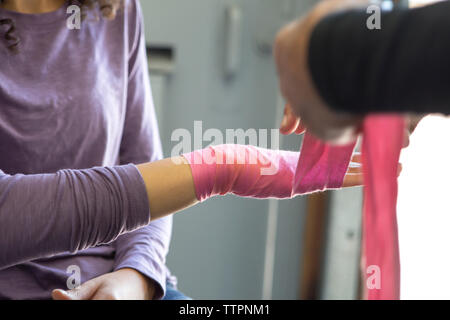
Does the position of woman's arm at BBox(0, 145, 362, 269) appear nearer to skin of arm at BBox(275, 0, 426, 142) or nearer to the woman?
the woman

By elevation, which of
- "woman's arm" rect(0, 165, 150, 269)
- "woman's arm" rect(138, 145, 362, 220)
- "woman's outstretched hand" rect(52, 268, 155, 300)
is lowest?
"woman's outstretched hand" rect(52, 268, 155, 300)

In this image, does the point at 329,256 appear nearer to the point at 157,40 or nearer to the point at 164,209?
the point at 157,40

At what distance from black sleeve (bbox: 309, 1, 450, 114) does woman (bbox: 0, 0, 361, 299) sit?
256 mm

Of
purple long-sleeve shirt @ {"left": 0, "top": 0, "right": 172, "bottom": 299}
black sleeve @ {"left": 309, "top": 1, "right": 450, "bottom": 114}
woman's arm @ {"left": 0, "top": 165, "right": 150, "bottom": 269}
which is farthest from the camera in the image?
purple long-sleeve shirt @ {"left": 0, "top": 0, "right": 172, "bottom": 299}

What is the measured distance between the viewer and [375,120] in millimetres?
399

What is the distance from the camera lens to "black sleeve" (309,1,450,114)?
34 cm

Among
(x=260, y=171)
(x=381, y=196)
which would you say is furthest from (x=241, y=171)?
(x=381, y=196)

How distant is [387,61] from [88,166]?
53cm

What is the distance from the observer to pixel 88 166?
786 millimetres

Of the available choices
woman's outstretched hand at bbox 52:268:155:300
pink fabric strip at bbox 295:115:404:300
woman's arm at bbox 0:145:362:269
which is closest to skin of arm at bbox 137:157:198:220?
woman's arm at bbox 0:145:362:269

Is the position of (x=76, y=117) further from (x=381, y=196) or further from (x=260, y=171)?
(x=381, y=196)

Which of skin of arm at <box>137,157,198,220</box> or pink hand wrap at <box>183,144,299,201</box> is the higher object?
Answer: pink hand wrap at <box>183,144,299,201</box>

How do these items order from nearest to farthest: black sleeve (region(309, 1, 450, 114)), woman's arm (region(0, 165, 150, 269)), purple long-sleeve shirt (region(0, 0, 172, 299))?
black sleeve (region(309, 1, 450, 114)) < woman's arm (region(0, 165, 150, 269)) < purple long-sleeve shirt (region(0, 0, 172, 299))

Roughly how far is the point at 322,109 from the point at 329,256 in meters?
1.21
